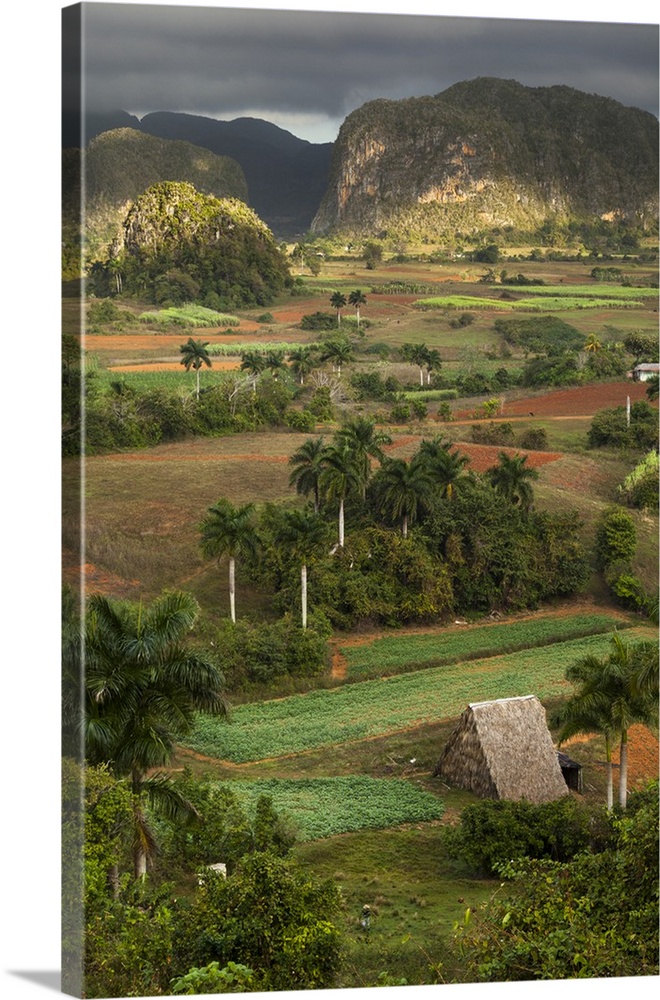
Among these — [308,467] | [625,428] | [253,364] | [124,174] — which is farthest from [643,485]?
[124,174]

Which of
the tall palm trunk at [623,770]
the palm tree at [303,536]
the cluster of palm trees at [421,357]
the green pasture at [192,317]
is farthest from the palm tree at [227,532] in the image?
the tall palm trunk at [623,770]

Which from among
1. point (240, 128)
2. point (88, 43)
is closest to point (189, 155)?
point (240, 128)

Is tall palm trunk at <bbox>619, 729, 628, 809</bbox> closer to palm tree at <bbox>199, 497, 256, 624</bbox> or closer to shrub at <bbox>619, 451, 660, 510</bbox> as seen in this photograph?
shrub at <bbox>619, 451, 660, 510</bbox>

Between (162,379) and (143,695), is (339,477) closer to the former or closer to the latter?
(162,379)

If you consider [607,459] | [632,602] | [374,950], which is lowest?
[374,950]

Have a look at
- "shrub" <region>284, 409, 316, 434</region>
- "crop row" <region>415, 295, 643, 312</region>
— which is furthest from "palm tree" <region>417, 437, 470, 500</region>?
"crop row" <region>415, 295, 643, 312</region>

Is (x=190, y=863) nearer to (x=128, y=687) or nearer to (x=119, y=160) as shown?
(x=128, y=687)

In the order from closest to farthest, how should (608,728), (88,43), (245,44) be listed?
(88,43), (245,44), (608,728)
